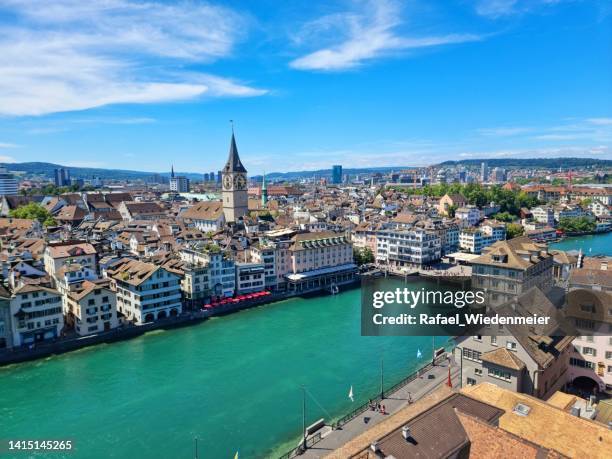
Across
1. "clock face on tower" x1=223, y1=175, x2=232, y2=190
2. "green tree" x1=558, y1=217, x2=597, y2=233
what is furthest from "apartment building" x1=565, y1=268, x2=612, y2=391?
"green tree" x1=558, y1=217, x2=597, y2=233

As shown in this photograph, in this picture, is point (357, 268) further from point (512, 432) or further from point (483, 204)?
point (483, 204)

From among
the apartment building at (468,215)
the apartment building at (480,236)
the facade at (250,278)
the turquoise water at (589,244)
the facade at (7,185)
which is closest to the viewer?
the facade at (250,278)

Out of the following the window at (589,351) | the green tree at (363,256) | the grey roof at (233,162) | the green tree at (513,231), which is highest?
the grey roof at (233,162)

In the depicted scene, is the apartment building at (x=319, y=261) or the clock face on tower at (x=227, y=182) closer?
the apartment building at (x=319, y=261)

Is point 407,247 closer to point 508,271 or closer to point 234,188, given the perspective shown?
point 508,271

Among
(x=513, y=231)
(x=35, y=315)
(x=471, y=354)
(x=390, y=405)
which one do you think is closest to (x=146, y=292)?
(x=35, y=315)

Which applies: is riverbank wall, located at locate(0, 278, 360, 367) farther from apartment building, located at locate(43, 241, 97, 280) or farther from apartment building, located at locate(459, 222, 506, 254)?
apartment building, located at locate(459, 222, 506, 254)

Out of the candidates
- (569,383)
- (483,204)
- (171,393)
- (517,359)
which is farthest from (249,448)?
(483,204)

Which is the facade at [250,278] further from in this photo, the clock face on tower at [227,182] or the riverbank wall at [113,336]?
the clock face on tower at [227,182]

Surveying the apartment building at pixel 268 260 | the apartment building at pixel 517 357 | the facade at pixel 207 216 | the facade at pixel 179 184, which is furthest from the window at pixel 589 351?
the facade at pixel 179 184
